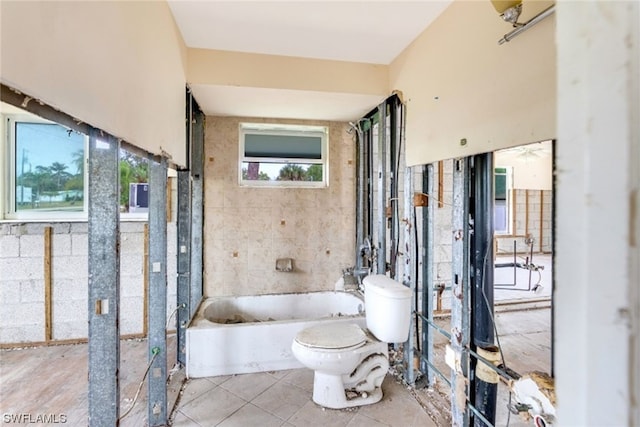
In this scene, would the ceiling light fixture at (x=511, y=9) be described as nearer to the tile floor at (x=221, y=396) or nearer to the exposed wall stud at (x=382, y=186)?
the exposed wall stud at (x=382, y=186)

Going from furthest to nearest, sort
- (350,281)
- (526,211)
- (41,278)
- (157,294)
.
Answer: (526,211) < (350,281) < (41,278) < (157,294)

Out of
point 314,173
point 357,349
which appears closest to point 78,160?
point 314,173

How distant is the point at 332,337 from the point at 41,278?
2.83 meters

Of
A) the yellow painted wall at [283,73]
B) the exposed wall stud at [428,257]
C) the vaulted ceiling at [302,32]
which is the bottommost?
the exposed wall stud at [428,257]

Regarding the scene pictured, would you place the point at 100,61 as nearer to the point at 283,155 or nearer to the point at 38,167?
the point at 283,155

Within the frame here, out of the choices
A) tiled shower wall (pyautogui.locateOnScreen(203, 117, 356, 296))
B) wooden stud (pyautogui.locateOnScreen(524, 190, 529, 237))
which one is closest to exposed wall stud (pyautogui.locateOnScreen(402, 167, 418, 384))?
tiled shower wall (pyautogui.locateOnScreen(203, 117, 356, 296))

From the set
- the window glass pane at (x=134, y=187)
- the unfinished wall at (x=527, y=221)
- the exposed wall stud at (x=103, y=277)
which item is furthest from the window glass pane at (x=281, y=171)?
the unfinished wall at (x=527, y=221)

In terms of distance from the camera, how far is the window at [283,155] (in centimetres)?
366

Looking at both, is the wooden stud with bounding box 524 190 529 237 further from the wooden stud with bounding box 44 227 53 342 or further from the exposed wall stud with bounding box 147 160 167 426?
the wooden stud with bounding box 44 227 53 342

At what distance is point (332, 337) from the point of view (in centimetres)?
231

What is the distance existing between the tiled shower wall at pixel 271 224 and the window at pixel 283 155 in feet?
0.27

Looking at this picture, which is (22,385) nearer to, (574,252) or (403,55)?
(574,252)

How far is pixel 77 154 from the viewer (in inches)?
124

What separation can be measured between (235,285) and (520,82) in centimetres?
311
